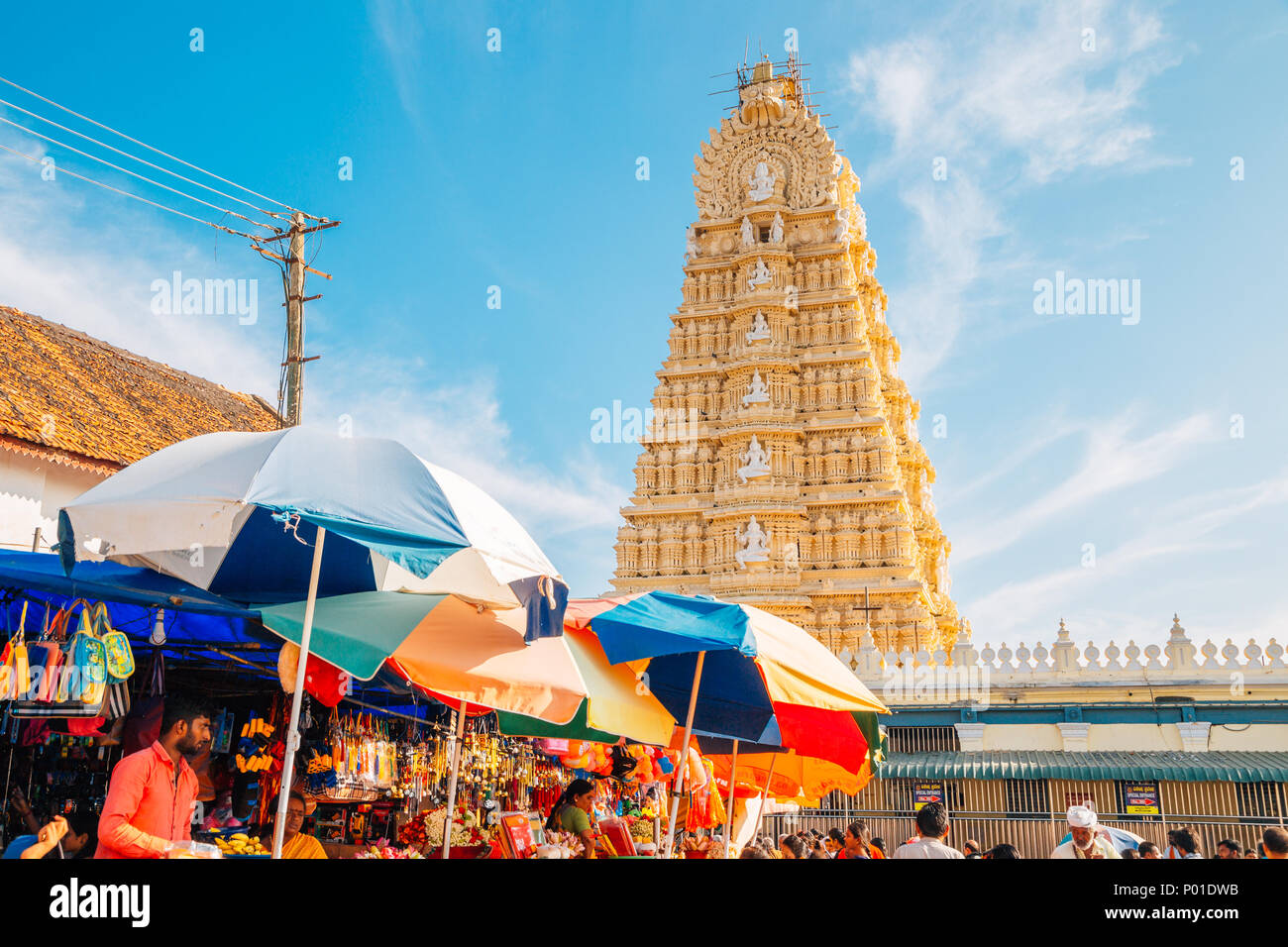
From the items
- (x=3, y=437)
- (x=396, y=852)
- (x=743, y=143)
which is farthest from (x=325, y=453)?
(x=743, y=143)

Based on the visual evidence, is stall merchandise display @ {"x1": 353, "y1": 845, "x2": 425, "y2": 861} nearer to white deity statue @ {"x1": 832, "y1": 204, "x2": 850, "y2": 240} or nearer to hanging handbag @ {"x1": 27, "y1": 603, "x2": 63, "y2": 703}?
hanging handbag @ {"x1": 27, "y1": 603, "x2": 63, "y2": 703}

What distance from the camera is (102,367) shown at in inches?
579

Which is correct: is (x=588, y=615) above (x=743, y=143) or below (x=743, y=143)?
below

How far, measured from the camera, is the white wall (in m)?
11.0

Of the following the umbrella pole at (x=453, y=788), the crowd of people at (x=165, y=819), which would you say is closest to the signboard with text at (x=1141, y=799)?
the crowd of people at (x=165, y=819)

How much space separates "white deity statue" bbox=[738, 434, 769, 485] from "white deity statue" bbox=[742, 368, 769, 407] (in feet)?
4.19

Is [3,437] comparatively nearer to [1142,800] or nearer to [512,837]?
[512,837]

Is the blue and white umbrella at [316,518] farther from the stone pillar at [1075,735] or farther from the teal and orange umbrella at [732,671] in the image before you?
the stone pillar at [1075,735]

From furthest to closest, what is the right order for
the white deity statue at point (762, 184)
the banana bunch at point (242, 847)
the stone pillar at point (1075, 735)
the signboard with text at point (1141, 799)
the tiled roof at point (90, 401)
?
the white deity statue at point (762, 184) < the stone pillar at point (1075, 735) < the signboard with text at point (1141, 799) < the tiled roof at point (90, 401) < the banana bunch at point (242, 847)

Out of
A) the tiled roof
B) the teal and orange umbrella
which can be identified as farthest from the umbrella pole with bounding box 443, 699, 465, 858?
the tiled roof

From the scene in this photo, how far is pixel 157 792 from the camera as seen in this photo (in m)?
4.59

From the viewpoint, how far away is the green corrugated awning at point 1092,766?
14883mm

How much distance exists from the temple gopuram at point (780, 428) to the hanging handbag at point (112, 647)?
2253cm
